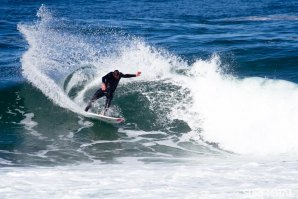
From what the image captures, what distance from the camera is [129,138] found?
16453 millimetres

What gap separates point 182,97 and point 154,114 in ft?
5.01

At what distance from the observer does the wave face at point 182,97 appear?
16547 millimetres

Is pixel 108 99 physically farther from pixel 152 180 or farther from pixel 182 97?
pixel 152 180

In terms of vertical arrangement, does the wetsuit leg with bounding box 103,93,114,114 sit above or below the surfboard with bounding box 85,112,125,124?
above

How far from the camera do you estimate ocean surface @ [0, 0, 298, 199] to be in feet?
36.7

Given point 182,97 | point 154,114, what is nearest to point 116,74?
point 154,114

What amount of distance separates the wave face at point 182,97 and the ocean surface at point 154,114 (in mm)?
41

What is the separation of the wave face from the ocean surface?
4 cm

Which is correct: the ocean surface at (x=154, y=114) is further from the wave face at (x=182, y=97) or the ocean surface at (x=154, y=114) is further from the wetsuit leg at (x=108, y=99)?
the wetsuit leg at (x=108, y=99)

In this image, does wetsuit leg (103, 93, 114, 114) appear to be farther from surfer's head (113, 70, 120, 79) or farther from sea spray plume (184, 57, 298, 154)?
sea spray plume (184, 57, 298, 154)

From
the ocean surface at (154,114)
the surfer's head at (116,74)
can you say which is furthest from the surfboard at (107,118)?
the surfer's head at (116,74)

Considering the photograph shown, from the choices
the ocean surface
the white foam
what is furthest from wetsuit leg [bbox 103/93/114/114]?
the white foam

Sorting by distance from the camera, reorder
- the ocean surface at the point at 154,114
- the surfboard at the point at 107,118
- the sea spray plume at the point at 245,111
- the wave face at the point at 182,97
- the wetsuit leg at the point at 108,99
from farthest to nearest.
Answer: the wetsuit leg at the point at 108,99, the surfboard at the point at 107,118, the wave face at the point at 182,97, the sea spray plume at the point at 245,111, the ocean surface at the point at 154,114

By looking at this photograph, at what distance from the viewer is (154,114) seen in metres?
18.6
